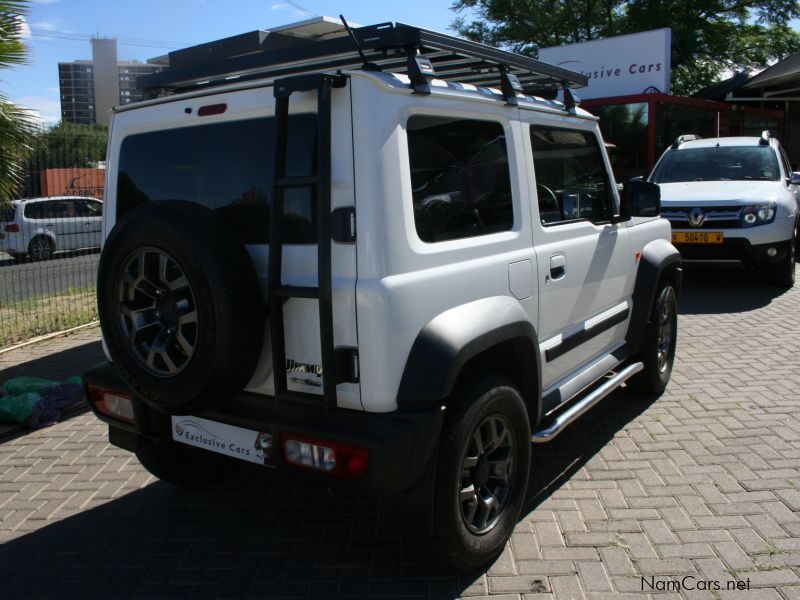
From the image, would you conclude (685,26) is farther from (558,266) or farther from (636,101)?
(558,266)

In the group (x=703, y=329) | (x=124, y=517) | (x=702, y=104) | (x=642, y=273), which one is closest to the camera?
(x=124, y=517)

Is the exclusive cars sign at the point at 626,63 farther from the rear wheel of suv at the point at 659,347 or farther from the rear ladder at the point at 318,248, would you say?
the rear ladder at the point at 318,248

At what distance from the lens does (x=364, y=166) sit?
248cm

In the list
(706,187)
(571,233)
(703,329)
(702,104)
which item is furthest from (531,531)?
(702,104)

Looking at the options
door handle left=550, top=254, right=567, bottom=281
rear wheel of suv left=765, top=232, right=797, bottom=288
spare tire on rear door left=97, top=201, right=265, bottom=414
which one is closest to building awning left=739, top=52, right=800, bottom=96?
rear wheel of suv left=765, top=232, right=797, bottom=288

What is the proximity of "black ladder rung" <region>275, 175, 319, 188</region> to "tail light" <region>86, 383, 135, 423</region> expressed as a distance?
1286 millimetres

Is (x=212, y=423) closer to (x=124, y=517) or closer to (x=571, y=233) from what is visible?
(x=124, y=517)

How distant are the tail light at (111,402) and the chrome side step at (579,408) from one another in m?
1.86

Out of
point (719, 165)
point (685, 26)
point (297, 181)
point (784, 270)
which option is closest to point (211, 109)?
point (297, 181)

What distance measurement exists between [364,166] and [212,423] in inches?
50.5

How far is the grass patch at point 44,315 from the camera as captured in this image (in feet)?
25.0

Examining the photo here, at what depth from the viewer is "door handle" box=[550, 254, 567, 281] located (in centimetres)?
353

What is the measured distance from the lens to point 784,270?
899 cm

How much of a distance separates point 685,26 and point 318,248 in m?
29.0
